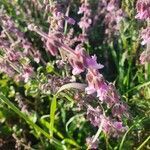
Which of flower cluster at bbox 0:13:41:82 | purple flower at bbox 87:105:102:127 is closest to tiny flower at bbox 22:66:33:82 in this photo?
flower cluster at bbox 0:13:41:82

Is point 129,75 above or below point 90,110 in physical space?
below

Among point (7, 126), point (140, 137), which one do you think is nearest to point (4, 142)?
point (7, 126)

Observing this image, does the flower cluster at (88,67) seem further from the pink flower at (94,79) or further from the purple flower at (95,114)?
the purple flower at (95,114)

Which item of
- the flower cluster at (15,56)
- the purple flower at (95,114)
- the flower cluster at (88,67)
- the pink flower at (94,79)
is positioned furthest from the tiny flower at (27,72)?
the pink flower at (94,79)

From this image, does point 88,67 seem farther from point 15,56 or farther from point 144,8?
point 15,56

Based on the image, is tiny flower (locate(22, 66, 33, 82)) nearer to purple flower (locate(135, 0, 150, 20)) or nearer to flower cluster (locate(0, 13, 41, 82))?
flower cluster (locate(0, 13, 41, 82))

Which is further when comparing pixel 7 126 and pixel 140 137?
pixel 7 126

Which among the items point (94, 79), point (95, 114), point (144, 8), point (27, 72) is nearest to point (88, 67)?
A: point (94, 79)

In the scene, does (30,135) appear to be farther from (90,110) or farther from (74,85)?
(74,85)

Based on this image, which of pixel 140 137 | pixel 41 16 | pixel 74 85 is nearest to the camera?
pixel 74 85

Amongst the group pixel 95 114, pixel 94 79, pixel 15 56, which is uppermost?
pixel 15 56

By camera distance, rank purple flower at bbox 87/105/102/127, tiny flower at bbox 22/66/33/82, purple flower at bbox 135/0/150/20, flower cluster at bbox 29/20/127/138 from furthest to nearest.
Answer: tiny flower at bbox 22/66/33/82 → purple flower at bbox 87/105/102/127 → purple flower at bbox 135/0/150/20 → flower cluster at bbox 29/20/127/138
